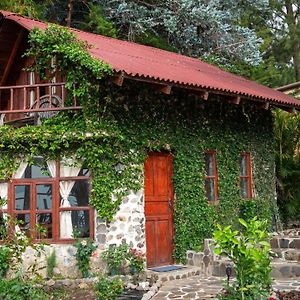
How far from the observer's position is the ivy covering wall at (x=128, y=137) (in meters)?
9.38

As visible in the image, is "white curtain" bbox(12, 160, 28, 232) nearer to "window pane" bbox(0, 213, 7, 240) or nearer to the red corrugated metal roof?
"window pane" bbox(0, 213, 7, 240)

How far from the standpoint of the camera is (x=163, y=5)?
Answer: 18.7 metres

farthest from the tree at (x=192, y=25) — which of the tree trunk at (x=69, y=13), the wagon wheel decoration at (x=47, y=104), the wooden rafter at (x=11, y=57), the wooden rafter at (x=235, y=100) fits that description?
the wagon wheel decoration at (x=47, y=104)

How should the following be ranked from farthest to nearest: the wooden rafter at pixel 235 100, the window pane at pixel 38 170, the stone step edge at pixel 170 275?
the wooden rafter at pixel 235 100 → the window pane at pixel 38 170 → the stone step edge at pixel 170 275

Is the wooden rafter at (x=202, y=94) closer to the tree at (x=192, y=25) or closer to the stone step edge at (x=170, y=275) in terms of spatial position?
the stone step edge at (x=170, y=275)

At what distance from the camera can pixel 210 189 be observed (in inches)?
445

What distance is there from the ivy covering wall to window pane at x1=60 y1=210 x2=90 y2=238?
359 millimetres

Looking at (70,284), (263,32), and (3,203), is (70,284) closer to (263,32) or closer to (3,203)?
(3,203)

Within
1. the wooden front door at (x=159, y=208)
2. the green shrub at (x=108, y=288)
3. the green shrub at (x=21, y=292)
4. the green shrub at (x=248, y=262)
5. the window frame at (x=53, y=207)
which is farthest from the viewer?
the wooden front door at (x=159, y=208)

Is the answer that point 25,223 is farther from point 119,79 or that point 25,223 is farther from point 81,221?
point 119,79

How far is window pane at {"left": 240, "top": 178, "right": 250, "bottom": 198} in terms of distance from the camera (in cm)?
1221

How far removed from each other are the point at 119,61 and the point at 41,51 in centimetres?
166

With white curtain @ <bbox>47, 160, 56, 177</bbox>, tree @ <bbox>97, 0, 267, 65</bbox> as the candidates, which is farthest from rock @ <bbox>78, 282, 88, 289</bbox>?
tree @ <bbox>97, 0, 267, 65</bbox>

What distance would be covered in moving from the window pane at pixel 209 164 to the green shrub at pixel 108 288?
3.74 meters
